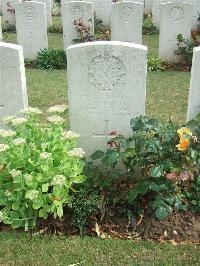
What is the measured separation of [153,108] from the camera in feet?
24.1

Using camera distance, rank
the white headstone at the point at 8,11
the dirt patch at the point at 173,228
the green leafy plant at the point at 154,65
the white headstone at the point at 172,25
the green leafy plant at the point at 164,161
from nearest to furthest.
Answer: the green leafy plant at the point at 164,161 → the dirt patch at the point at 173,228 → the white headstone at the point at 172,25 → the green leafy plant at the point at 154,65 → the white headstone at the point at 8,11

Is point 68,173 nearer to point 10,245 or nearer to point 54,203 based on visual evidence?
point 54,203

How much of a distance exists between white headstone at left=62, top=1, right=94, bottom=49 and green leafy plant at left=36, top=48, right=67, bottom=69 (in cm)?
72

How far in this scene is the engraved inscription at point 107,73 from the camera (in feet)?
14.1

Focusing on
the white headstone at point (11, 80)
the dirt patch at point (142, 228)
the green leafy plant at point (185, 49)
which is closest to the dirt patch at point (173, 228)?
the dirt patch at point (142, 228)

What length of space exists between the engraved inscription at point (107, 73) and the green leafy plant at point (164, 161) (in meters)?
0.54

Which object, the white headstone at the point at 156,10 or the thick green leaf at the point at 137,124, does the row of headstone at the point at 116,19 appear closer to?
the white headstone at the point at 156,10

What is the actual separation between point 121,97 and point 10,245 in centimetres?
189

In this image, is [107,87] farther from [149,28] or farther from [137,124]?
[149,28]

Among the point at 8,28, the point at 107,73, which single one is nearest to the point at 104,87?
the point at 107,73

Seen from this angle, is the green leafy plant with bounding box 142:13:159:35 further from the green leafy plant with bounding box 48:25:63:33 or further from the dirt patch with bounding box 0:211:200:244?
the dirt patch with bounding box 0:211:200:244

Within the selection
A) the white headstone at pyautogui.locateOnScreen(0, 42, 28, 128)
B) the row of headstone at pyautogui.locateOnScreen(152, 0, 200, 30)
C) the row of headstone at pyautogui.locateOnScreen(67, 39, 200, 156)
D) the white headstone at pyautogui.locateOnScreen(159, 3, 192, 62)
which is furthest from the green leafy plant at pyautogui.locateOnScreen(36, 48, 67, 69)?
the row of headstone at pyautogui.locateOnScreen(67, 39, 200, 156)

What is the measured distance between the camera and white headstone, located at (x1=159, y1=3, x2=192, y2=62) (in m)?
9.73

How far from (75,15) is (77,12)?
0.09 metres
